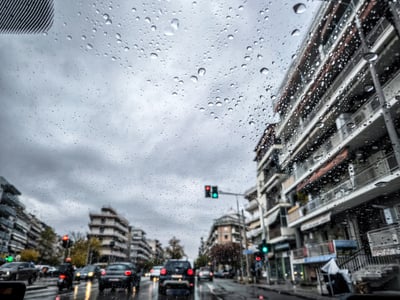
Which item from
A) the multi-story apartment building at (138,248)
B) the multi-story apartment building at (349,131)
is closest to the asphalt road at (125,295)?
the multi-story apartment building at (349,131)

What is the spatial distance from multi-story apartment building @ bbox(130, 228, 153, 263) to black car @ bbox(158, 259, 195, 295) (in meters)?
83.8

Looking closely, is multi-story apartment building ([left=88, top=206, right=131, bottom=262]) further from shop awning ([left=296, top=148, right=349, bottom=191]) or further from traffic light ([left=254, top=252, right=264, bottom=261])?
shop awning ([left=296, top=148, right=349, bottom=191])

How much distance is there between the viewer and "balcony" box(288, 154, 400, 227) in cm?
1191

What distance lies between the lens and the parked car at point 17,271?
53.3ft

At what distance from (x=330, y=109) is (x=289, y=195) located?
1429cm

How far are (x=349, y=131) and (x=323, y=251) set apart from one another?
26.6 ft

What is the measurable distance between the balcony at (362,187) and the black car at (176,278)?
29.6 feet

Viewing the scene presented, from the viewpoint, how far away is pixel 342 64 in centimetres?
1243

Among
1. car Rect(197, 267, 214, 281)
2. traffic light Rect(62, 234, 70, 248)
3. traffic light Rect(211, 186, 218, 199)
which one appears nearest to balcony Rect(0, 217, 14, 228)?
car Rect(197, 267, 214, 281)

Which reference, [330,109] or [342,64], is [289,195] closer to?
[330,109]

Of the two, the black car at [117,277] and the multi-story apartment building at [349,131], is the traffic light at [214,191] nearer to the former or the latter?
the multi-story apartment building at [349,131]

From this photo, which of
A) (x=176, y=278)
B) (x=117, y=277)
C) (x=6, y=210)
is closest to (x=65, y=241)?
(x=117, y=277)

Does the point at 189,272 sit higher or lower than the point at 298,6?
lower

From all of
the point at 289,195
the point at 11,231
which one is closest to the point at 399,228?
the point at 289,195
